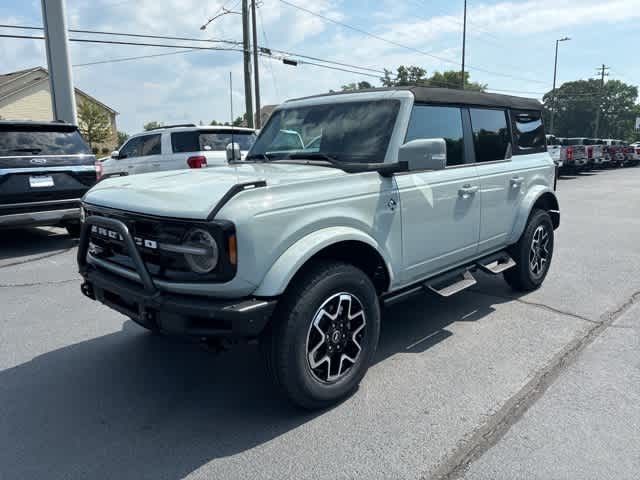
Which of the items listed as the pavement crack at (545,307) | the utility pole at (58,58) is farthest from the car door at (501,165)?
the utility pole at (58,58)

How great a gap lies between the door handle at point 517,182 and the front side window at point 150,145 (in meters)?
7.82

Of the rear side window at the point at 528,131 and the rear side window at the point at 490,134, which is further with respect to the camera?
the rear side window at the point at 528,131

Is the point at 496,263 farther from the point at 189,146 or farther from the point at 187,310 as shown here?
the point at 189,146

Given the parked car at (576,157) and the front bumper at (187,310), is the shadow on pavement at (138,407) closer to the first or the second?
the front bumper at (187,310)

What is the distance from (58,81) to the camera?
12.1 meters

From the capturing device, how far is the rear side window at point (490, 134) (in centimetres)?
441

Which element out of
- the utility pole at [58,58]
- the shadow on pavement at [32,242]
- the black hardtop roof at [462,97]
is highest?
the utility pole at [58,58]

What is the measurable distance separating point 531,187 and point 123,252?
3.93 m

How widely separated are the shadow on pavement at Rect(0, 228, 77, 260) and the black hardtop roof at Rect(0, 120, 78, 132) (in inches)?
70.3

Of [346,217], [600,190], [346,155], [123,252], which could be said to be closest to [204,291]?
[123,252]

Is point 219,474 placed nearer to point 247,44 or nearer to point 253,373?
point 253,373

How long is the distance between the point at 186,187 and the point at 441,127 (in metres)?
2.14

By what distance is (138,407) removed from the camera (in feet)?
10.2

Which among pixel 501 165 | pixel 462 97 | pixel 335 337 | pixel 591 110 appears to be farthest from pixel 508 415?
pixel 591 110
